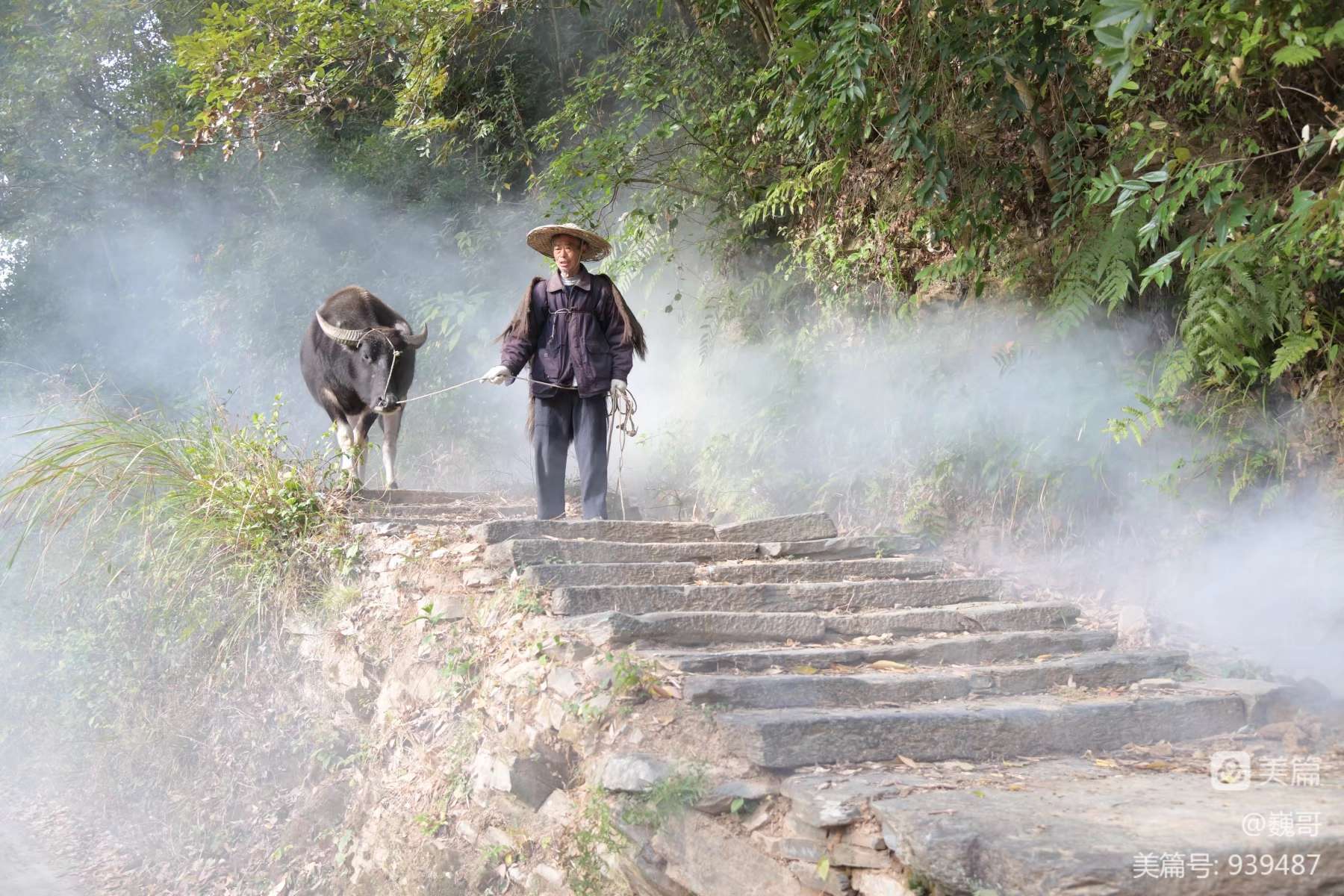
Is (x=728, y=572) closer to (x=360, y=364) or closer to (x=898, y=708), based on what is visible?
(x=898, y=708)

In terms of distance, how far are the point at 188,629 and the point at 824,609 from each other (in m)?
4.28

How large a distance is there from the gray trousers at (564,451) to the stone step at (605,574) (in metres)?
1.20

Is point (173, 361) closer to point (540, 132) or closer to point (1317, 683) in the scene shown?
point (540, 132)

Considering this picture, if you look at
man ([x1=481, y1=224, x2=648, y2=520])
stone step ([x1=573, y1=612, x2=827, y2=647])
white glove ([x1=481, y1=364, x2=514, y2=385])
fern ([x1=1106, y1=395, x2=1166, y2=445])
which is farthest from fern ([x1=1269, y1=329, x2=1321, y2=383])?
white glove ([x1=481, y1=364, x2=514, y2=385])

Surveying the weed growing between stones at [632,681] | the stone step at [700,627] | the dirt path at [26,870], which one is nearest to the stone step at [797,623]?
the stone step at [700,627]

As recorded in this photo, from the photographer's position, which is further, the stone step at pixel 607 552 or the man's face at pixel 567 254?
the man's face at pixel 567 254

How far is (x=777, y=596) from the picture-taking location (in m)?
Answer: 5.39

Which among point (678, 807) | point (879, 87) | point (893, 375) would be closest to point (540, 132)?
point (893, 375)

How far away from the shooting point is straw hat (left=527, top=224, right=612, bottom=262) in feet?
21.2

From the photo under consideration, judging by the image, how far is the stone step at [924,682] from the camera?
4.13 m

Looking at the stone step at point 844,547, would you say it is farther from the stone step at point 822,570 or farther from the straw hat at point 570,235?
the straw hat at point 570,235

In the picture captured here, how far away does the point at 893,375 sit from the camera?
7.71 meters

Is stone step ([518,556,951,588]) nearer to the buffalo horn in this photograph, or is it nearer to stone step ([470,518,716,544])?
stone step ([470,518,716,544])

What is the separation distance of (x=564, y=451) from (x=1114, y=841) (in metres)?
4.31
